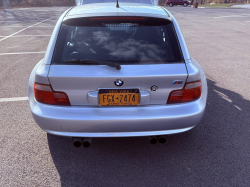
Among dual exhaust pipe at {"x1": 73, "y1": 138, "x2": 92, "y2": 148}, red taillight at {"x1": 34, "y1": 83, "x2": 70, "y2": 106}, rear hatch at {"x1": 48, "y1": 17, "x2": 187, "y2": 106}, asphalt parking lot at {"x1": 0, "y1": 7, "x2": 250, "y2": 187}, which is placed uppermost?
rear hatch at {"x1": 48, "y1": 17, "x2": 187, "y2": 106}

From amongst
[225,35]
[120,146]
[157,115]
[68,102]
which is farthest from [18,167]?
[225,35]

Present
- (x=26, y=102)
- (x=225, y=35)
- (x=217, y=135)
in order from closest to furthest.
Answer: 1. (x=217, y=135)
2. (x=26, y=102)
3. (x=225, y=35)

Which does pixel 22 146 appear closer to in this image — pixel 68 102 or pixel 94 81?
pixel 68 102

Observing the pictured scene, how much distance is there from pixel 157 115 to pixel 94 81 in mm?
731

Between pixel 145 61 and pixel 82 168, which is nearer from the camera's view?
pixel 145 61

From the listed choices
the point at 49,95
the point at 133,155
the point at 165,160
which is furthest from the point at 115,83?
the point at 165,160

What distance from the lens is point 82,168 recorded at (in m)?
2.94

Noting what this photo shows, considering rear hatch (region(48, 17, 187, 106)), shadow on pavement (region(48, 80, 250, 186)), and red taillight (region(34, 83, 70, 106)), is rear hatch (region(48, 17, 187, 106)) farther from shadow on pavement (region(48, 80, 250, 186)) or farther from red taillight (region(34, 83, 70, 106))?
shadow on pavement (region(48, 80, 250, 186))

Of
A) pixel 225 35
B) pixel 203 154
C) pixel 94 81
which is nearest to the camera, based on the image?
pixel 94 81

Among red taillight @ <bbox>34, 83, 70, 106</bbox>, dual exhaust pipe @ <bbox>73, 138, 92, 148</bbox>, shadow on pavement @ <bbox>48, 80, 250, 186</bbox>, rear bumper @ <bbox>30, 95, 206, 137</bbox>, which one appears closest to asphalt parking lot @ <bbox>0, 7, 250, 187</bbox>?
shadow on pavement @ <bbox>48, 80, 250, 186</bbox>

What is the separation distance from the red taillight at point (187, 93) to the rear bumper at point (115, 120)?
0.22 feet

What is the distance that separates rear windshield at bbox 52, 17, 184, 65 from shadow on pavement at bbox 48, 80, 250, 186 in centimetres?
117

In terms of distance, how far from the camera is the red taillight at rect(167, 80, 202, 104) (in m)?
2.78

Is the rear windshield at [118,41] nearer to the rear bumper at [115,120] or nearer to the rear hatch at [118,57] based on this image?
the rear hatch at [118,57]
